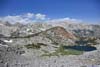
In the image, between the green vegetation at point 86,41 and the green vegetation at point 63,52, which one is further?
the green vegetation at point 86,41

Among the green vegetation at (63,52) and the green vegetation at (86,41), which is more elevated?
the green vegetation at (86,41)

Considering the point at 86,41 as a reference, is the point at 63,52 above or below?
below

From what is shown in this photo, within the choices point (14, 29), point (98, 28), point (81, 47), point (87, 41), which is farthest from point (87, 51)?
point (14, 29)

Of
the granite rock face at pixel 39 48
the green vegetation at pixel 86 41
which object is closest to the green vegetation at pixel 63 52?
the granite rock face at pixel 39 48

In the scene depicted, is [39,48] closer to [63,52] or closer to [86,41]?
[63,52]

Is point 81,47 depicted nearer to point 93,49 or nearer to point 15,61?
point 93,49

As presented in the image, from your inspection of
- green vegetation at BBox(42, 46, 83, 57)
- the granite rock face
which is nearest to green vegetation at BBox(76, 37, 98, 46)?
the granite rock face

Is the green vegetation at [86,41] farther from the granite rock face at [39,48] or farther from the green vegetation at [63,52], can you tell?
the green vegetation at [63,52]

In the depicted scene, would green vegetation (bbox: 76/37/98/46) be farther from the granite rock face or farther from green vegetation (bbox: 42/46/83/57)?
green vegetation (bbox: 42/46/83/57)

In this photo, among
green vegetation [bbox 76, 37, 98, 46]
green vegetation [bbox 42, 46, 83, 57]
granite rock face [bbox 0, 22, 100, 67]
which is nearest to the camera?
granite rock face [bbox 0, 22, 100, 67]

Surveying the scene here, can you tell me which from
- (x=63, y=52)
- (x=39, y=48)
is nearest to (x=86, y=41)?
(x=63, y=52)

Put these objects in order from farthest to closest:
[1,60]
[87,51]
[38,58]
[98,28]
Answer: [98,28] < [87,51] < [38,58] < [1,60]
